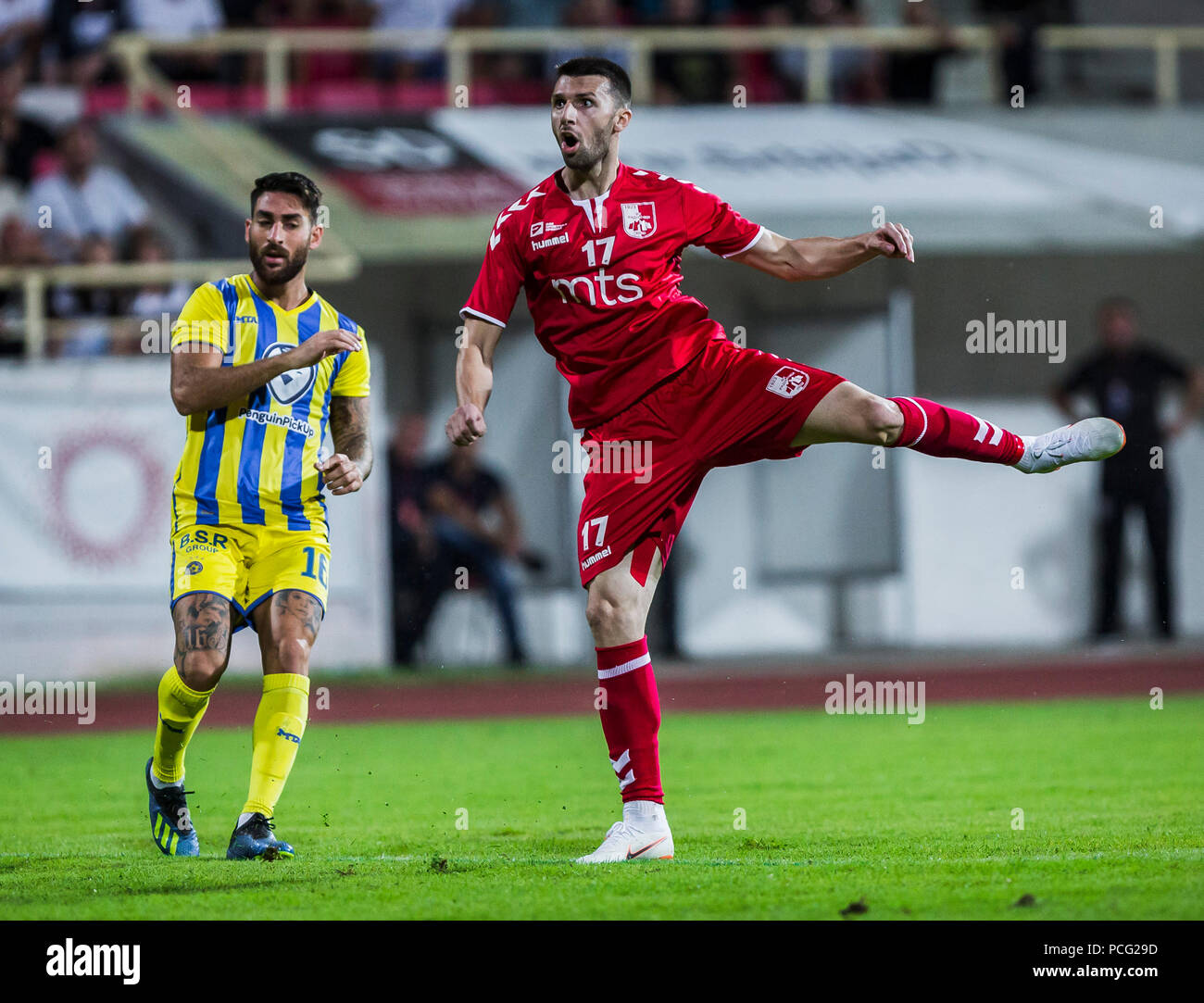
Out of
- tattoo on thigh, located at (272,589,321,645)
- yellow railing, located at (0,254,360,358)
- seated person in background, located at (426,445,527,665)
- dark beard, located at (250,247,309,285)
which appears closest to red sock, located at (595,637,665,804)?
tattoo on thigh, located at (272,589,321,645)

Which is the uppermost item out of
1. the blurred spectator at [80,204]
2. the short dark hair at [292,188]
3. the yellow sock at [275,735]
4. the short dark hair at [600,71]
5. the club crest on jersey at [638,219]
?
the blurred spectator at [80,204]

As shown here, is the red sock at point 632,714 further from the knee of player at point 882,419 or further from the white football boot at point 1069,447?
the white football boot at point 1069,447

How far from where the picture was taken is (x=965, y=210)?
45.6ft

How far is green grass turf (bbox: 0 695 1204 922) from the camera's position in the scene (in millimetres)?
4508

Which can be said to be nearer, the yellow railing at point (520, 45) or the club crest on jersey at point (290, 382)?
the club crest on jersey at point (290, 382)

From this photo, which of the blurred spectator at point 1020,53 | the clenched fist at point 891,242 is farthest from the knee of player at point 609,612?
the blurred spectator at point 1020,53

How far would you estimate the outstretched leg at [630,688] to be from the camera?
545cm

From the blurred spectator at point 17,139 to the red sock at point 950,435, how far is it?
11422mm

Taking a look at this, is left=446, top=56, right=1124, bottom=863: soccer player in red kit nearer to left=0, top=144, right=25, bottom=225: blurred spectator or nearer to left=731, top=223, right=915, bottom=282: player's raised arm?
left=731, top=223, right=915, bottom=282: player's raised arm

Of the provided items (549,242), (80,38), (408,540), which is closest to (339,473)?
(549,242)

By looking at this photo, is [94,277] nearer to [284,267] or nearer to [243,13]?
[243,13]

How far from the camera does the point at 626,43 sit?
14852 mm

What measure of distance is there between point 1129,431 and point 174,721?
10.0 m

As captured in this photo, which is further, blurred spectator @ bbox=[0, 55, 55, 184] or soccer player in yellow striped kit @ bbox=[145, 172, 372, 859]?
blurred spectator @ bbox=[0, 55, 55, 184]
